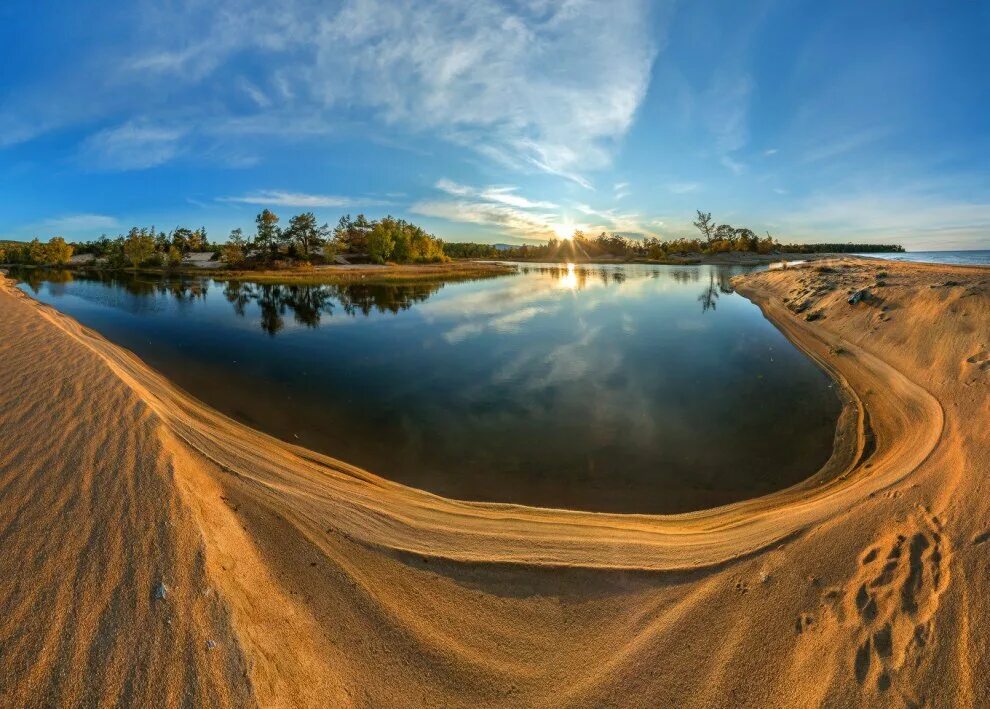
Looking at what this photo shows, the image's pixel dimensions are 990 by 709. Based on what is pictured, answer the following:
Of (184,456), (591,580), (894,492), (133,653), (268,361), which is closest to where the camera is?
(133,653)

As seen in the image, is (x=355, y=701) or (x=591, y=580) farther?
(x=591, y=580)

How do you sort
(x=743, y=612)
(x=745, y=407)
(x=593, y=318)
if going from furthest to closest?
(x=593, y=318) → (x=745, y=407) → (x=743, y=612)

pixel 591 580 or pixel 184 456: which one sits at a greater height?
pixel 184 456

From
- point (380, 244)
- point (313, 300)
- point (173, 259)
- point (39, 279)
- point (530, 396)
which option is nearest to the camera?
point (530, 396)

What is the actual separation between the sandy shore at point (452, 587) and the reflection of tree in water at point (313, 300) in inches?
613

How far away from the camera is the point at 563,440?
315 inches

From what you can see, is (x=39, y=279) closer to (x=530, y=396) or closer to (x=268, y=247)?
(x=268, y=247)

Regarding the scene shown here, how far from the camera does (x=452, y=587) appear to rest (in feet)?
13.7

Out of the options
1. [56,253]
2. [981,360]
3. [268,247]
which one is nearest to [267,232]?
[268,247]

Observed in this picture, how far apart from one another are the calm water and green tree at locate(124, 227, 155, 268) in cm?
7479

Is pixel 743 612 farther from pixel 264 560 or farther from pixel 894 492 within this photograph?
pixel 264 560

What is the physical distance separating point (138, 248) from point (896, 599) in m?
106

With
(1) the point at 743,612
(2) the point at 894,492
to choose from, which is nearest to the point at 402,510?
(1) the point at 743,612

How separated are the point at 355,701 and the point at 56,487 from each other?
4.75 metres
